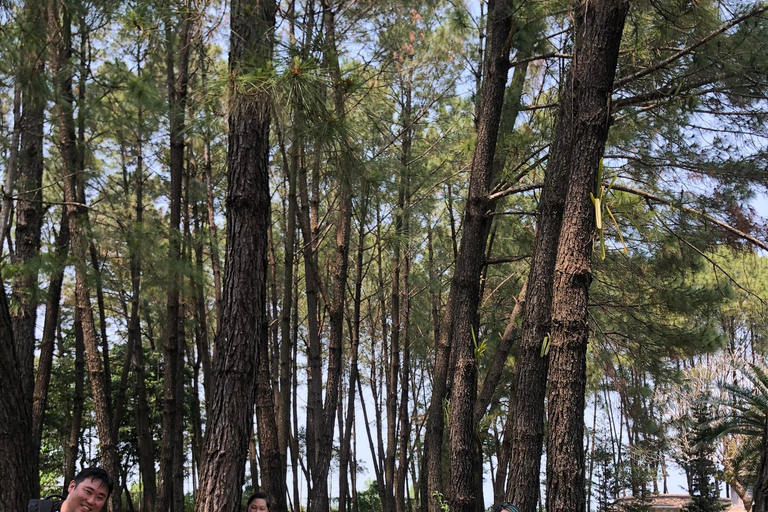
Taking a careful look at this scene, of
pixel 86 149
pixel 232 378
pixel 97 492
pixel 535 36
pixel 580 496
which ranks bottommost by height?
pixel 580 496

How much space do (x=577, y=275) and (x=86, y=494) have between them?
297cm

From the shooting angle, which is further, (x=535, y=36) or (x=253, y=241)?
(x=535, y=36)

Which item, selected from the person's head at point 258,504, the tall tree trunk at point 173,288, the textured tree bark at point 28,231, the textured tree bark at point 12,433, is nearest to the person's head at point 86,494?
the textured tree bark at point 12,433

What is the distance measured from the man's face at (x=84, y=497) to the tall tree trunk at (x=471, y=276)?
4.00m

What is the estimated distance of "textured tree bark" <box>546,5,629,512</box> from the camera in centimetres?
428

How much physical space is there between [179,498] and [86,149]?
5.33 metres

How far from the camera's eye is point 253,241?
474 cm

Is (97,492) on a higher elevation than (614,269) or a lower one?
lower

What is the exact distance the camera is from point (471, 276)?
6.85 meters

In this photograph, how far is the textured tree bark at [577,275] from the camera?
4.28m

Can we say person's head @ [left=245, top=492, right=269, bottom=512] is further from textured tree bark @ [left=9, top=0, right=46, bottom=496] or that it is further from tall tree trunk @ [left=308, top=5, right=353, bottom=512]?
tall tree trunk @ [left=308, top=5, right=353, bottom=512]

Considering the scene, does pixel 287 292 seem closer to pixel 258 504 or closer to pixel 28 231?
pixel 28 231

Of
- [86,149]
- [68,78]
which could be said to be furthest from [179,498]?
[68,78]

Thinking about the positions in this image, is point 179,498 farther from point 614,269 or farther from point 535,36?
point 535,36
